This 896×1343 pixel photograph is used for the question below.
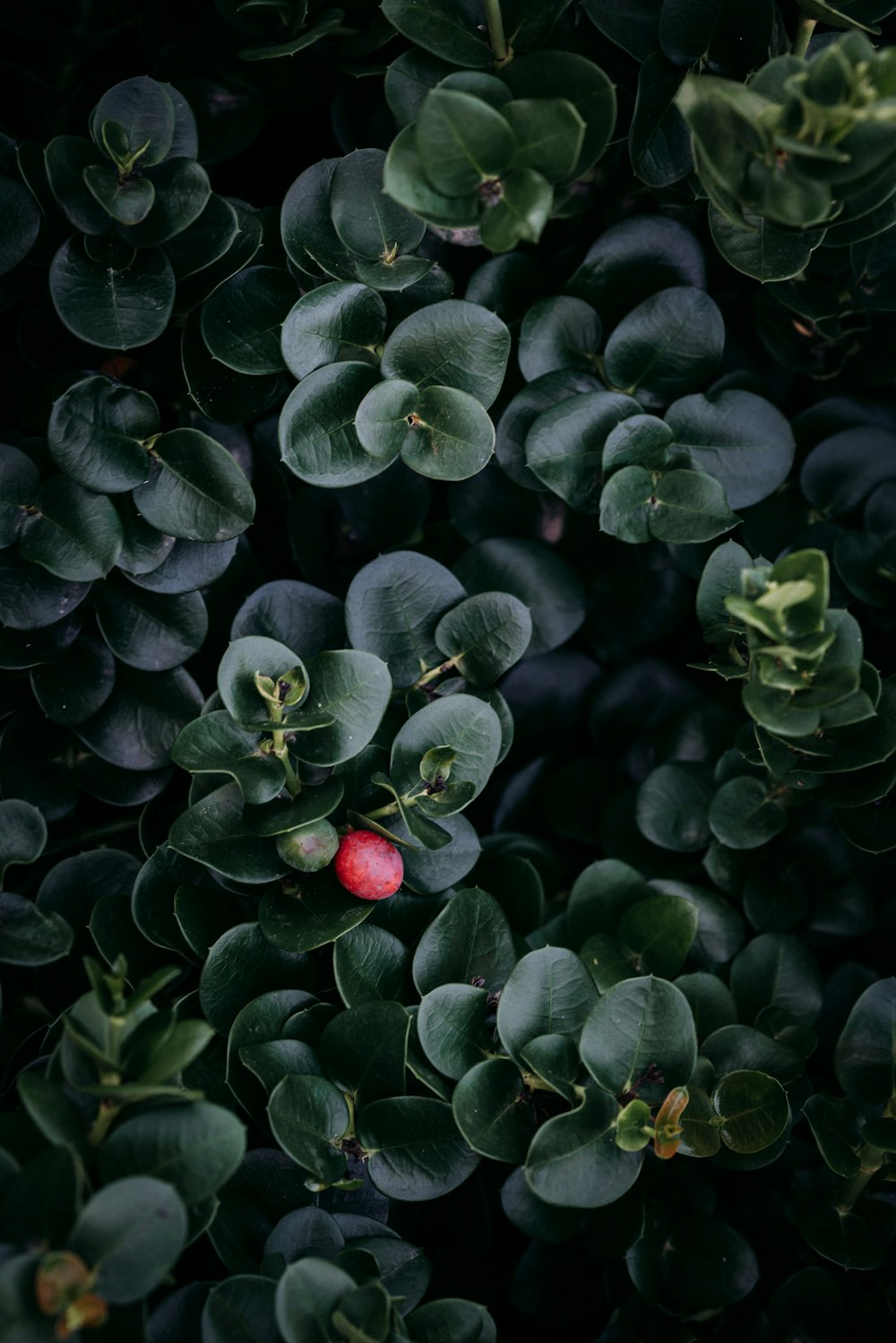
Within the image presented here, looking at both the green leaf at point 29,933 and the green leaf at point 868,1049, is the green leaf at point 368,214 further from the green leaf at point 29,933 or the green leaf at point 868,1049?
the green leaf at point 868,1049

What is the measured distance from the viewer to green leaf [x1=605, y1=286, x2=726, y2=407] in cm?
111

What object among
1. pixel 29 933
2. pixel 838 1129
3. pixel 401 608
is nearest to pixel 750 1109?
pixel 838 1129

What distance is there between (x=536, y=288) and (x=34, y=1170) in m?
0.94

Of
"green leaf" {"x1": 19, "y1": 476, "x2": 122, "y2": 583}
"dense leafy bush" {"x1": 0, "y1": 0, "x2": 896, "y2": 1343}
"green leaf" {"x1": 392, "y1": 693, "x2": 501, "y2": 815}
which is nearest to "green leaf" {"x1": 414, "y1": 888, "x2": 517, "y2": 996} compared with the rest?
"dense leafy bush" {"x1": 0, "y1": 0, "x2": 896, "y2": 1343}

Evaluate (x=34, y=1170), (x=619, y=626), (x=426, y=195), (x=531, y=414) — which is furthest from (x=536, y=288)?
(x=34, y=1170)

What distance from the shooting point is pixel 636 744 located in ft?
4.09

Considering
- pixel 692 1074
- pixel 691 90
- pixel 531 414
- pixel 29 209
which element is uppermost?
pixel 691 90

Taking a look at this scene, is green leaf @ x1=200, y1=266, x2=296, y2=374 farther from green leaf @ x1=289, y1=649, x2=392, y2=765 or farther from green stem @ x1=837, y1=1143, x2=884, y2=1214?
green stem @ x1=837, y1=1143, x2=884, y2=1214

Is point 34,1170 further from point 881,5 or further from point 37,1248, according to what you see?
point 881,5

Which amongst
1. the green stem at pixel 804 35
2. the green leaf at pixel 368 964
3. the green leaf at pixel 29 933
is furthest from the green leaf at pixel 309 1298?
the green stem at pixel 804 35

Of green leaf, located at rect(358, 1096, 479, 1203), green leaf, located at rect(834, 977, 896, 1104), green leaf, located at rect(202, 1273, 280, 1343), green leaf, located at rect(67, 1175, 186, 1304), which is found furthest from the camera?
green leaf, located at rect(834, 977, 896, 1104)

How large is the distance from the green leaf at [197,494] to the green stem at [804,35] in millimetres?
661

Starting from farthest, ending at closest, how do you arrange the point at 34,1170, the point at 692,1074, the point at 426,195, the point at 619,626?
the point at 619,626, the point at 692,1074, the point at 426,195, the point at 34,1170

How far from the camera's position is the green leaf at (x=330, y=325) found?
40.2 inches
